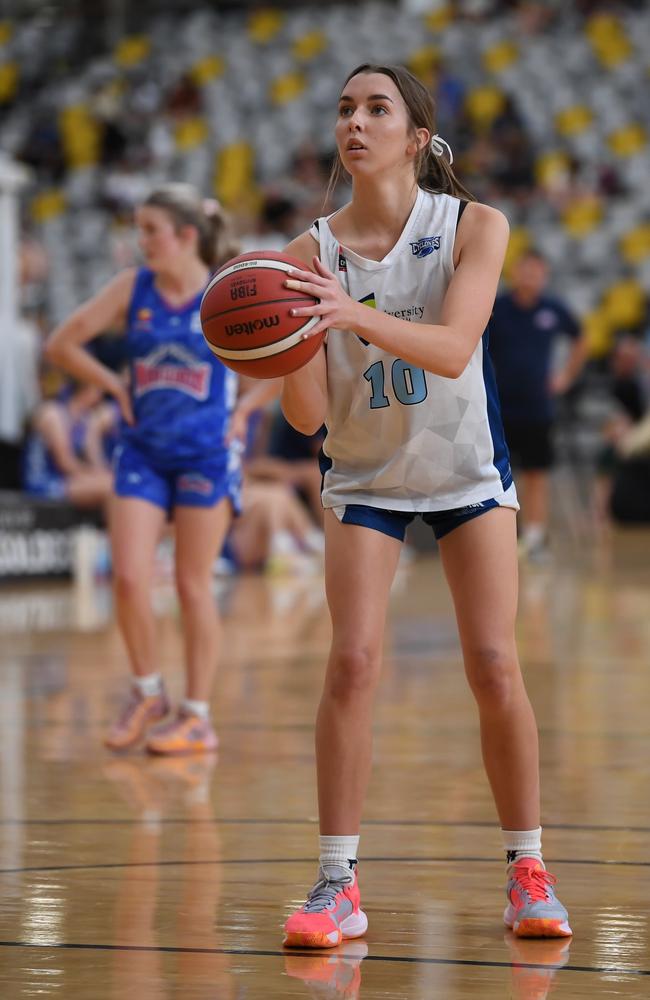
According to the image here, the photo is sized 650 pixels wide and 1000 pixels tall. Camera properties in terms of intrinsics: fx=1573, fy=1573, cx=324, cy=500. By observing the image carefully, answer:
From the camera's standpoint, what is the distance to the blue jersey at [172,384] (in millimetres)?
5125

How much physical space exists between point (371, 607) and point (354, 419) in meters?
0.37

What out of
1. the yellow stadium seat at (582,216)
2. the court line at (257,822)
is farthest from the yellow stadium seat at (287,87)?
the court line at (257,822)

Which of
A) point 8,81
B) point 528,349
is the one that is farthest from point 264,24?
point 528,349

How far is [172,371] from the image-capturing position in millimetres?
5168

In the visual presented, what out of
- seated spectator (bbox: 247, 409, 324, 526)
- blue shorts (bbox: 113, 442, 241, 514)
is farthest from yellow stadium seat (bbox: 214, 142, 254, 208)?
blue shorts (bbox: 113, 442, 241, 514)

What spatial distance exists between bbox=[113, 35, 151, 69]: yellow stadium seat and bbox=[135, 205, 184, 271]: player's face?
20.4 meters

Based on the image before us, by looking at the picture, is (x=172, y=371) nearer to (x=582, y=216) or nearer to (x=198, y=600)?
(x=198, y=600)

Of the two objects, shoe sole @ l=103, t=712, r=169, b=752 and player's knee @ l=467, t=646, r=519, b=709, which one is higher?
player's knee @ l=467, t=646, r=519, b=709

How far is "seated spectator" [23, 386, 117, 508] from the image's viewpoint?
11680 mm

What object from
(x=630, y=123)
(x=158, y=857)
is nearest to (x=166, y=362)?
(x=158, y=857)

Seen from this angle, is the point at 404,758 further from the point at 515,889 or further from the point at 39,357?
the point at 39,357

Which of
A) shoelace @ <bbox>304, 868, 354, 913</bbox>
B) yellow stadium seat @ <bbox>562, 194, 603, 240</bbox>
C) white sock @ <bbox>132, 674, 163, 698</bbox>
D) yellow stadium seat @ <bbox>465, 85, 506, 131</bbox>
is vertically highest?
yellow stadium seat @ <bbox>465, 85, 506, 131</bbox>

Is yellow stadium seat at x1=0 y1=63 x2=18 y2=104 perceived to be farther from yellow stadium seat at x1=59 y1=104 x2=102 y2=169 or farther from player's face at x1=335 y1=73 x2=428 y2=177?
player's face at x1=335 y1=73 x2=428 y2=177

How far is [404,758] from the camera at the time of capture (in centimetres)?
475
